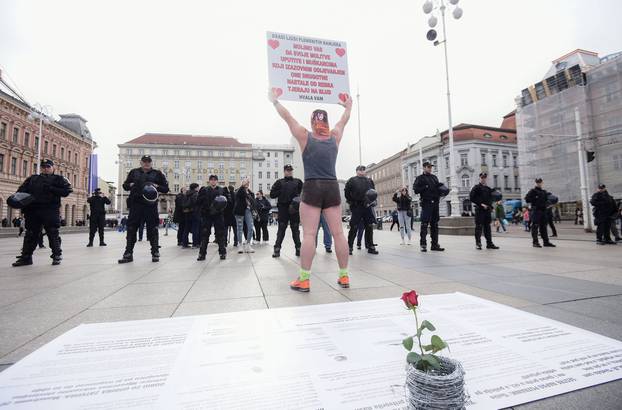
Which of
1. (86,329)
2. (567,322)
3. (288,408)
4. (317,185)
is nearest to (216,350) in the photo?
(288,408)

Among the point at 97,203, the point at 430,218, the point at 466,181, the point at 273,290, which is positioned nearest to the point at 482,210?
the point at 430,218

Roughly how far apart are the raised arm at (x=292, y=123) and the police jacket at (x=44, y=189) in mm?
4924

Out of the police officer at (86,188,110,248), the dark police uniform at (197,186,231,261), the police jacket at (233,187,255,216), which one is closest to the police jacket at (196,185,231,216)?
the dark police uniform at (197,186,231,261)

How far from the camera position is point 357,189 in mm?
6359

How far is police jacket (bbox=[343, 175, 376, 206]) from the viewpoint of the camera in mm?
6359

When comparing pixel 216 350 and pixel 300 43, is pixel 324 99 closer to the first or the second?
pixel 300 43

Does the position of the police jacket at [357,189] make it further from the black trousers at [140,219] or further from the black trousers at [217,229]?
the black trousers at [140,219]

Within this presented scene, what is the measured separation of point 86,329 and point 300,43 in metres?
3.46

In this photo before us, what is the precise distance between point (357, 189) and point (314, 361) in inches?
200

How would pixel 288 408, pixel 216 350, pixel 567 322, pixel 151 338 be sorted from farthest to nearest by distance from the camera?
pixel 567 322 < pixel 151 338 < pixel 216 350 < pixel 288 408

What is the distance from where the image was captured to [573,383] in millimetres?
1293

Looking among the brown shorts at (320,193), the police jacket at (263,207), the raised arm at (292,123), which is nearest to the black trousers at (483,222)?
the brown shorts at (320,193)

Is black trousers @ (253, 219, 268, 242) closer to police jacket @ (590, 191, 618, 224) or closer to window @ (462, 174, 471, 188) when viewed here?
police jacket @ (590, 191, 618, 224)

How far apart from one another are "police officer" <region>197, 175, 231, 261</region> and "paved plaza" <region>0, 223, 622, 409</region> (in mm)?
1001
